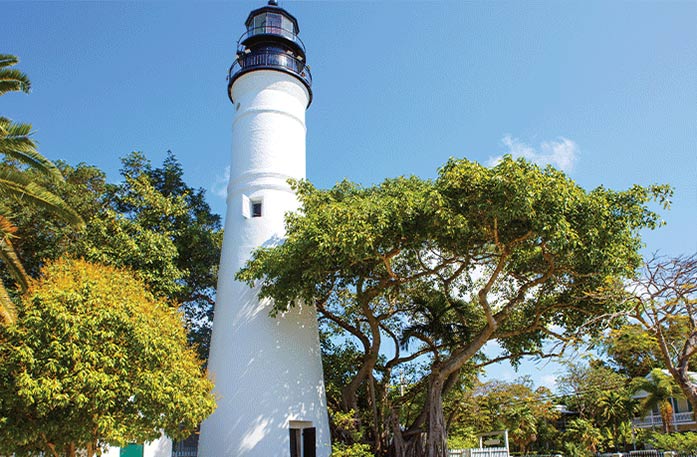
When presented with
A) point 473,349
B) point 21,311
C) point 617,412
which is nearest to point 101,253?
point 21,311

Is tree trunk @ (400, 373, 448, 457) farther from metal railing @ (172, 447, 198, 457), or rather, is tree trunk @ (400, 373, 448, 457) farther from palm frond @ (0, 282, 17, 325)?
palm frond @ (0, 282, 17, 325)

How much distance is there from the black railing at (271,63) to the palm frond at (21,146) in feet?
27.9

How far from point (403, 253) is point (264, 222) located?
174 inches

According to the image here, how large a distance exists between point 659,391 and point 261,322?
77.3 feet

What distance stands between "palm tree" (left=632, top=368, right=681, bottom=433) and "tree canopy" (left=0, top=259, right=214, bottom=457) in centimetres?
2558

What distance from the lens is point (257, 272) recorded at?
53.6ft

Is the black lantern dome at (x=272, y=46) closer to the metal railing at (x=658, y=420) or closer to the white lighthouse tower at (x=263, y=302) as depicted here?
the white lighthouse tower at (x=263, y=302)

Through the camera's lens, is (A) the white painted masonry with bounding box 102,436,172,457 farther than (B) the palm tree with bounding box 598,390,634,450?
No

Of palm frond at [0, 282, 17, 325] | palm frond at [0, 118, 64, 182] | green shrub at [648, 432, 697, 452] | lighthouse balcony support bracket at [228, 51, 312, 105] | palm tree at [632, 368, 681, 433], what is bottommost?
green shrub at [648, 432, 697, 452]

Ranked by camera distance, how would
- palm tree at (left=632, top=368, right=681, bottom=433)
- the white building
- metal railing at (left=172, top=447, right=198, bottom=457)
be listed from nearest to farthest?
metal railing at (left=172, top=447, right=198, bottom=457)
palm tree at (left=632, top=368, right=681, bottom=433)
the white building

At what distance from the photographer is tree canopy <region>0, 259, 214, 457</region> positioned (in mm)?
11047

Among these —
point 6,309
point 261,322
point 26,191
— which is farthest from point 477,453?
point 26,191

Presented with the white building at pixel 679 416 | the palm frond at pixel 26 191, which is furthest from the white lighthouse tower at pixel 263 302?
the white building at pixel 679 416

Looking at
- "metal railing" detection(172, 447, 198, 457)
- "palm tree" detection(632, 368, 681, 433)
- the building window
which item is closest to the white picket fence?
"metal railing" detection(172, 447, 198, 457)
